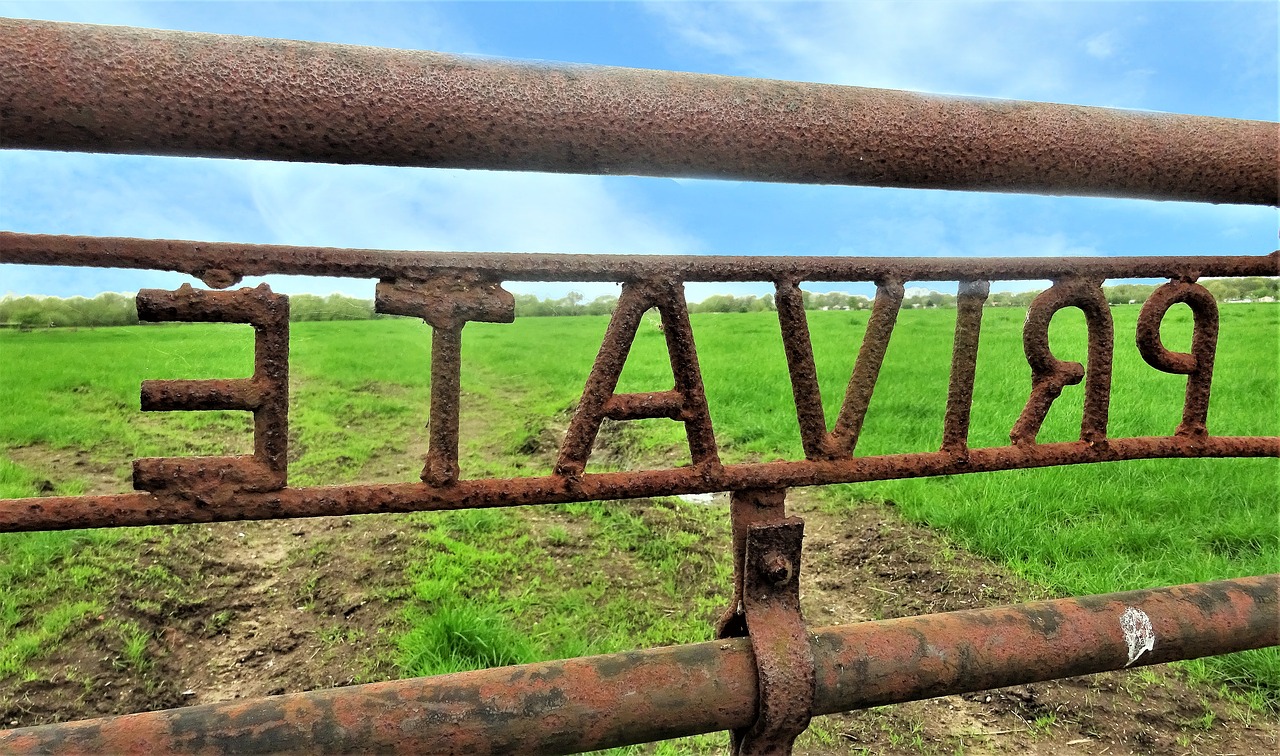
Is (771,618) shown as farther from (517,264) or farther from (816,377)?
(517,264)

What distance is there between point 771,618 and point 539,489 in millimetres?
384

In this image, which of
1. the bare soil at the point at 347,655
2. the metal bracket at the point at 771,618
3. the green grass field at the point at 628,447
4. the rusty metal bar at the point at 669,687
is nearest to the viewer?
the rusty metal bar at the point at 669,687

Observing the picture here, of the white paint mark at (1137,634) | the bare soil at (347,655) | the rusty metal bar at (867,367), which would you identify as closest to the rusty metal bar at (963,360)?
the rusty metal bar at (867,367)

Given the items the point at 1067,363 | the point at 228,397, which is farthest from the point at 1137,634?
the point at 228,397

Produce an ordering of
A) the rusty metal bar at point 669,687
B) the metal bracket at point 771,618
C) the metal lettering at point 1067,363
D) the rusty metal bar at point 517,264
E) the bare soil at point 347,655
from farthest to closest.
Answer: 1. the bare soil at point 347,655
2. the metal lettering at point 1067,363
3. the metal bracket at point 771,618
4. the rusty metal bar at point 669,687
5. the rusty metal bar at point 517,264

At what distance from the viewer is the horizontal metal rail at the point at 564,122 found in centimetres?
73

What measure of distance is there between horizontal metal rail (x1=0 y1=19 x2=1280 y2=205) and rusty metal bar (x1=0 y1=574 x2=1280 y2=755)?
64 cm

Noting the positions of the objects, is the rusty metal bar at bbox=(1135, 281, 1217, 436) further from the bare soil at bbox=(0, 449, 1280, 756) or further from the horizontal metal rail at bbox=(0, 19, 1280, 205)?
the bare soil at bbox=(0, 449, 1280, 756)

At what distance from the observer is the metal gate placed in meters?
0.75

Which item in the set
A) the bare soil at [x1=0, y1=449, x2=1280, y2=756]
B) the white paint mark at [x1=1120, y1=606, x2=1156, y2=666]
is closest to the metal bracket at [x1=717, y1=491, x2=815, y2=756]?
the white paint mark at [x1=1120, y1=606, x2=1156, y2=666]

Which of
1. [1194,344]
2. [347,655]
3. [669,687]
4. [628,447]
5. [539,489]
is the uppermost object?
[1194,344]

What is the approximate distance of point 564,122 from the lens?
0.84 m

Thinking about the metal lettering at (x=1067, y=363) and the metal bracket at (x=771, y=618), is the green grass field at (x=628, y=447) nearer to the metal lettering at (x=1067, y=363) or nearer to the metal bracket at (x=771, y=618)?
the metal bracket at (x=771, y=618)

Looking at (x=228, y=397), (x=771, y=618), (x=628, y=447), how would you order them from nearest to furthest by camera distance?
1. (x=228, y=397)
2. (x=771, y=618)
3. (x=628, y=447)
